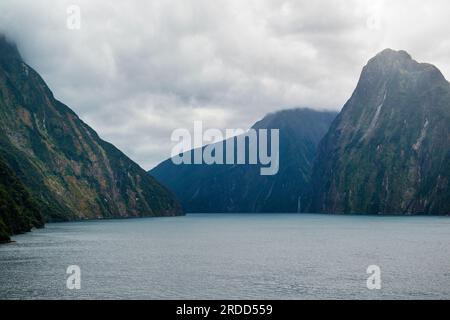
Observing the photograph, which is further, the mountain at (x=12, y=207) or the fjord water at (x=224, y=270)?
the mountain at (x=12, y=207)

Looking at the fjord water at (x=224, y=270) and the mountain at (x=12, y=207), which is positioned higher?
the mountain at (x=12, y=207)

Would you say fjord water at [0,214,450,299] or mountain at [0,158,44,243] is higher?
mountain at [0,158,44,243]

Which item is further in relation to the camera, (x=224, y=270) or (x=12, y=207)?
(x=12, y=207)

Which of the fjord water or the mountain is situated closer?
the fjord water

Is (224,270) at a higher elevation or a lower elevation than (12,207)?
lower

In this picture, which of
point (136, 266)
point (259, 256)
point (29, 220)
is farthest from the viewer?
point (29, 220)
